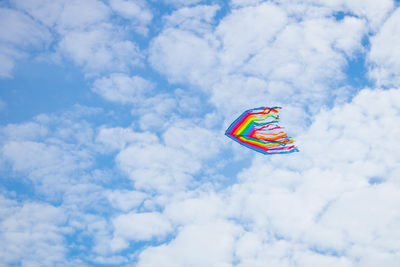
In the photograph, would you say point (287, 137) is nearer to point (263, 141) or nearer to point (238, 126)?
point (263, 141)

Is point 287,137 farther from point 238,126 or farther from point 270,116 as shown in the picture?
point 238,126

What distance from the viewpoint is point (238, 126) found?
52.6ft

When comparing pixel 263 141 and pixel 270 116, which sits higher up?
pixel 270 116

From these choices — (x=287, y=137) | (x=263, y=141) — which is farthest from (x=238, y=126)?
(x=287, y=137)

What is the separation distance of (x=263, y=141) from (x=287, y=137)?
1.29 metres

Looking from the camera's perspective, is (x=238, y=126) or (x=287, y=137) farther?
(x=238, y=126)

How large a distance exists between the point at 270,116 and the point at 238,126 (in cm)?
189

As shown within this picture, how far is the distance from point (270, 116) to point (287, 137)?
4.87 ft

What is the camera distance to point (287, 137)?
14859mm

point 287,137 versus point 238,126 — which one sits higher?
point 238,126

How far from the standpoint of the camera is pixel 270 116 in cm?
1537

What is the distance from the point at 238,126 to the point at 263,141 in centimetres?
170
